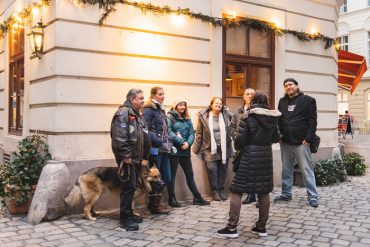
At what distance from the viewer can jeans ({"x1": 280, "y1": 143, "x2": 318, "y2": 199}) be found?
7.01 meters

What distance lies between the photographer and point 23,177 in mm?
6328

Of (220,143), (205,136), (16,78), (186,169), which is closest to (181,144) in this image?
(186,169)

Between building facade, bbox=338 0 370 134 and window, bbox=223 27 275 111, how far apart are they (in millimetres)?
24106

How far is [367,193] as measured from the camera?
791cm

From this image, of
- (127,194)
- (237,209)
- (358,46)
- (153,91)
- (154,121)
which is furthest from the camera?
(358,46)

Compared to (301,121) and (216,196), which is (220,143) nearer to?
(216,196)

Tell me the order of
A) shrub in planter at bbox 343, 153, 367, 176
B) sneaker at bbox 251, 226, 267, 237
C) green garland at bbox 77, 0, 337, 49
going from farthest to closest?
shrub in planter at bbox 343, 153, 367, 176
green garland at bbox 77, 0, 337, 49
sneaker at bbox 251, 226, 267, 237

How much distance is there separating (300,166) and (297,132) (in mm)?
602

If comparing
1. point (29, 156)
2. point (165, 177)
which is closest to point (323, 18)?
point (165, 177)

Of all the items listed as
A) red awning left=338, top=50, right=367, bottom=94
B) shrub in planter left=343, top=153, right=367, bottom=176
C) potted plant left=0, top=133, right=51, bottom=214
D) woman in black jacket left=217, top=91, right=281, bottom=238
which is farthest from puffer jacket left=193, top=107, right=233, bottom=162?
red awning left=338, top=50, right=367, bottom=94

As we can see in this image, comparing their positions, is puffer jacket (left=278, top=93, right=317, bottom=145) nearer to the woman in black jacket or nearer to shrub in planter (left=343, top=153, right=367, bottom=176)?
the woman in black jacket

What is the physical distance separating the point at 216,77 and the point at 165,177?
7.94 ft

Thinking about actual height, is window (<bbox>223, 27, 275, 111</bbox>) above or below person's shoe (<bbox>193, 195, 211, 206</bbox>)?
above

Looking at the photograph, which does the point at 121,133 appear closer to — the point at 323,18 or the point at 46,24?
the point at 46,24
